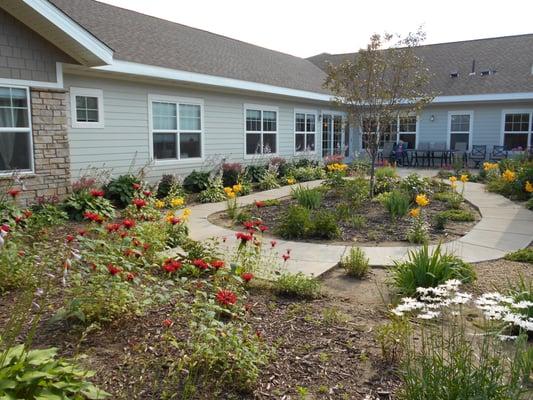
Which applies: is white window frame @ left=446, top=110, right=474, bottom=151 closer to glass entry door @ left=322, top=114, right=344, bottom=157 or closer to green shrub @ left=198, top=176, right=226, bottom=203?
glass entry door @ left=322, top=114, right=344, bottom=157

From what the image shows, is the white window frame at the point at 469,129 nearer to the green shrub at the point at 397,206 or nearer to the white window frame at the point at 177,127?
the white window frame at the point at 177,127

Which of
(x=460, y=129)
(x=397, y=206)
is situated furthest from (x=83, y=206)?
(x=460, y=129)

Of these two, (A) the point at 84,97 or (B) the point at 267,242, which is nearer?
(B) the point at 267,242

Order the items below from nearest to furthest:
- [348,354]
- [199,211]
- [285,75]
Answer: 1. [348,354]
2. [199,211]
3. [285,75]

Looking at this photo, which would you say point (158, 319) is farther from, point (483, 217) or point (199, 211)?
point (483, 217)

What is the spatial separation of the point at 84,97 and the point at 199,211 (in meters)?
3.20

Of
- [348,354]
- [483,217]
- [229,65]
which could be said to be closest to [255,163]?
[229,65]

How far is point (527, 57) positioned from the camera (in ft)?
60.1

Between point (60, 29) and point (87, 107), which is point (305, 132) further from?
point (60, 29)

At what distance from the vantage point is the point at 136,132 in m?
10.1

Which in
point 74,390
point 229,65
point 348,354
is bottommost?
point 348,354

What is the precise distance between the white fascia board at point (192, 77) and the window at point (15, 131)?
5.63ft

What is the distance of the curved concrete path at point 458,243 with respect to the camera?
529 centimetres

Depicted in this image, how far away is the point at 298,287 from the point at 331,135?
50.2 feet
